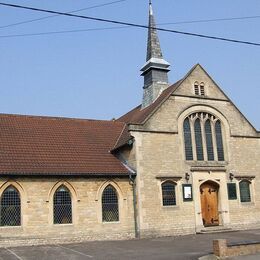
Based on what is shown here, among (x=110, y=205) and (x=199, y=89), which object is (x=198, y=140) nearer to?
(x=199, y=89)

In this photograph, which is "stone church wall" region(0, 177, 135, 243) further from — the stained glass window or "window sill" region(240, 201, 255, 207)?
"window sill" region(240, 201, 255, 207)

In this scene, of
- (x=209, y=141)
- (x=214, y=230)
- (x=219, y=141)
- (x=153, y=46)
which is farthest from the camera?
(x=153, y=46)

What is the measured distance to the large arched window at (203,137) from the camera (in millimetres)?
24906

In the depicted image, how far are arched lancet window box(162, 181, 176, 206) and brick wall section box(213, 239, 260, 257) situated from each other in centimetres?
746

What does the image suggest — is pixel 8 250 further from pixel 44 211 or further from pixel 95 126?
pixel 95 126

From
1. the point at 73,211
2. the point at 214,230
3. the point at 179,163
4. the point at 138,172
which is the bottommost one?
the point at 214,230

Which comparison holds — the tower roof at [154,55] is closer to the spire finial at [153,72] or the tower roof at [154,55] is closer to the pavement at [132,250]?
the spire finial at [153,72]

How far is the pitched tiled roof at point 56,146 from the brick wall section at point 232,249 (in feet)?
28.7

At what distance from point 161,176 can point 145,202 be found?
1.77m

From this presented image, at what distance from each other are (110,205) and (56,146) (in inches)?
178

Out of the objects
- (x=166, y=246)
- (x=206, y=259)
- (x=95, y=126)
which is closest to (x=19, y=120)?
(x=95, y=126)

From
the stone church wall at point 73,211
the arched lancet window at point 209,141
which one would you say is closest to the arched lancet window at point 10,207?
the stone church wall at point 73,211

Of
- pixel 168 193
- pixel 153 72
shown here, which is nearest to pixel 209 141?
pixel 168 193

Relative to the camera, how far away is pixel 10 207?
2056 centimetres
